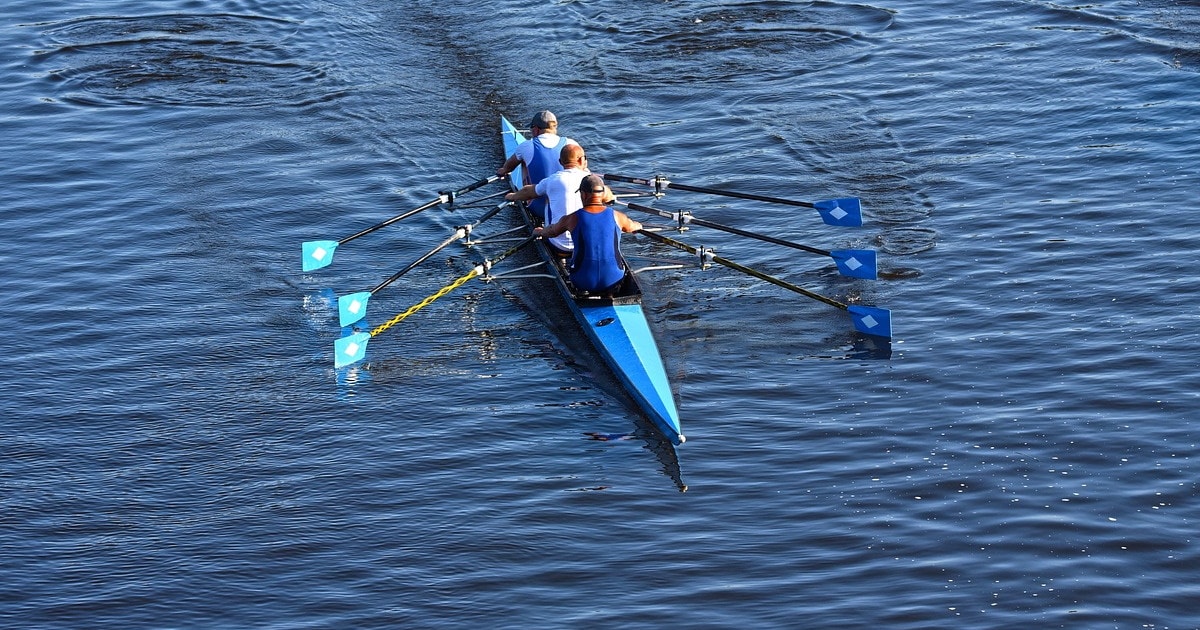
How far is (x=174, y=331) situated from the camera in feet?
51.3

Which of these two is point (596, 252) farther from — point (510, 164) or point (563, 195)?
point (510, 164)

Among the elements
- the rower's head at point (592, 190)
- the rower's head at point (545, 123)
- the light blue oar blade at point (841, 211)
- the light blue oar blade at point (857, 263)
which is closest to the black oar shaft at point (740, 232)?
the light blue oar blade at point (857, 263)

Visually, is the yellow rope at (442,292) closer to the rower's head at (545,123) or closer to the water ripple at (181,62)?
the rower's head at (545,123)

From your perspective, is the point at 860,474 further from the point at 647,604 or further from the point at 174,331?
the point at 174,331

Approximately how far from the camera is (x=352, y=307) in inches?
603

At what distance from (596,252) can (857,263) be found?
3189 millimetres

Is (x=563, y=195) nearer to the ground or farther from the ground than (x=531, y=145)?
nearer to the ground

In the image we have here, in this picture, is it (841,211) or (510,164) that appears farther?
(510,164)

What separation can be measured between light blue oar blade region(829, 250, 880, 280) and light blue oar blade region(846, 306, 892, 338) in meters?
0.78

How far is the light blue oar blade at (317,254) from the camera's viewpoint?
54.4 feet

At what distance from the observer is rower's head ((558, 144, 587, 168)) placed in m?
15.9

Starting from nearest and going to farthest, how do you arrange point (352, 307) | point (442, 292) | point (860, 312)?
point (860, 312)
point (352, 307)
point (442, 292)

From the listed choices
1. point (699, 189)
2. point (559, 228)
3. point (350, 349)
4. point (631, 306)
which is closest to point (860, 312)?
point (631, 306)

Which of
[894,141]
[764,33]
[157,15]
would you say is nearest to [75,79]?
[157,15]
